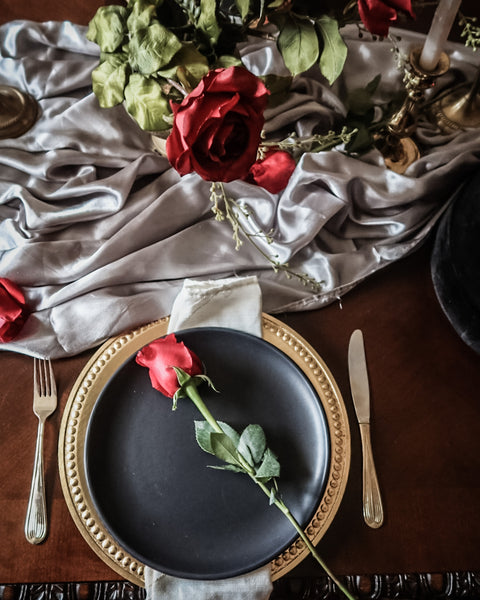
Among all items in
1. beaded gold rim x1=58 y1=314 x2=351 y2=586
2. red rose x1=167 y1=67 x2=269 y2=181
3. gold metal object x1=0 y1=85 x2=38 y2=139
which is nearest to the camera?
red rose x1=167 y1=67 x2=269 y2=181

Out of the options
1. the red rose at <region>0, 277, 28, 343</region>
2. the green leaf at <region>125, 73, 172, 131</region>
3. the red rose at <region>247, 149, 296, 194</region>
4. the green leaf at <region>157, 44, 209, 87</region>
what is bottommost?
the red rose at <region>0, 277, 28, 343</region>

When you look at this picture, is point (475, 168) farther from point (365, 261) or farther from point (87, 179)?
point (87, 179)

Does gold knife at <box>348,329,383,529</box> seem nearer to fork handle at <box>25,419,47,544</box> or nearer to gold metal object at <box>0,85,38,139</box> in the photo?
fork handle at <box>25,419,47,544</box>

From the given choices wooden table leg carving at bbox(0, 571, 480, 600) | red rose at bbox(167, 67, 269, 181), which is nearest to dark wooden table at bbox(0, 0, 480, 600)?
wooden table leg carving at bbox(0, 571, 480, 600)

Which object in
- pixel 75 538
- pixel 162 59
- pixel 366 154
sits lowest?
pixel 75 538

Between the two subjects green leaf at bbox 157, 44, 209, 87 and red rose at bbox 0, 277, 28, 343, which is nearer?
green leaf at bbox 157, 44, 209, 87

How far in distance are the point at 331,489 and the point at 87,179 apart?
0.40 meters

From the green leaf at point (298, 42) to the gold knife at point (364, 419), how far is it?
26 centimetres

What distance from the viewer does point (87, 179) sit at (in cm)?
60

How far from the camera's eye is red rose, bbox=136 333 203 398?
0.48 metres

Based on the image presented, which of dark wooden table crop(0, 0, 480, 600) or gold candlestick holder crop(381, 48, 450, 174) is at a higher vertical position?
gold candlestick holder crop(381, 48, 450, 174)

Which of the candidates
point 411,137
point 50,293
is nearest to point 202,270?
point 50,293

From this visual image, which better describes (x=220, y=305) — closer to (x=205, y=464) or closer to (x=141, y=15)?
(x=205, y=464)

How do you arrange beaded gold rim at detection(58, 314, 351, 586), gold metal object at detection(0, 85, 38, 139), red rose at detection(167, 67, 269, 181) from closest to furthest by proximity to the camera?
red rose at detection(167, 67, 269, 181), beaded gold rim at detection(58, 314, 351, 586), gold metal object at detection(0, 85, 38, 139)
